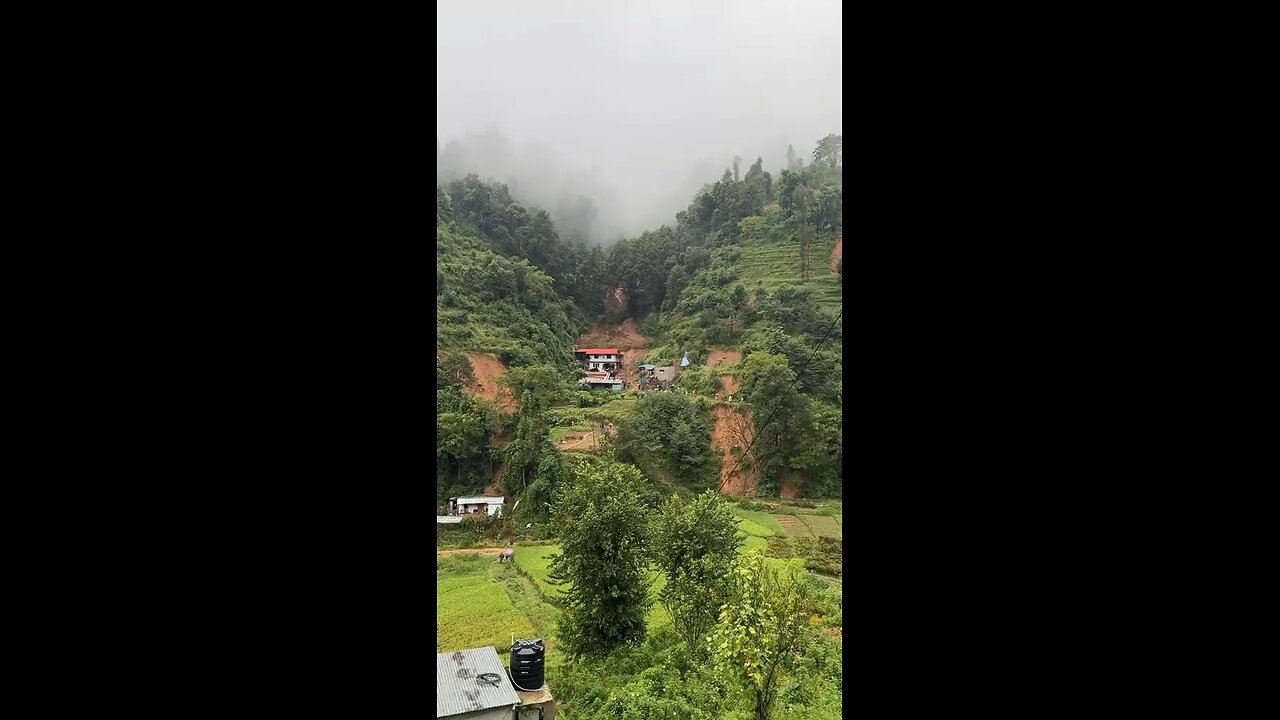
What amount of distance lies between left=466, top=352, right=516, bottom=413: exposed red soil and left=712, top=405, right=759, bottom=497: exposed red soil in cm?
512

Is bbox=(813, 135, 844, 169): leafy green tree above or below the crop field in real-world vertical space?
above

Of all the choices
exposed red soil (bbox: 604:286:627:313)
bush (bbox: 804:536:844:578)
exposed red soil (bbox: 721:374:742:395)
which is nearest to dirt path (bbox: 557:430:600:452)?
exposed red soil (bbox: 721:374:742:395)

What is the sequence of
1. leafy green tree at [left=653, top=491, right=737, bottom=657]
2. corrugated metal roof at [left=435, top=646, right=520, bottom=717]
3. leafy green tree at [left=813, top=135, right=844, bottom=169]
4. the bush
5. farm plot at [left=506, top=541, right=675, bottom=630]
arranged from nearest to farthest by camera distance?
corrugated metal roof at [left=435, top=646, right=520, bottom=717], leafy green tree at [left=653, top=491, right=737, bottom=657], farm plot at [left=506, top=541, right=675, bottom=630], the bush, leafy green tree at [left=813, top=135, right=844, bottom=169]

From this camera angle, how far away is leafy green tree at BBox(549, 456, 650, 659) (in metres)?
9.87

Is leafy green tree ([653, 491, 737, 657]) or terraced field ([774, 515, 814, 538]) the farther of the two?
terraced field ([774, 515, 814, 538])

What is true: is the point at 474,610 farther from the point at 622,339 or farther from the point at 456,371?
the point at 622,339

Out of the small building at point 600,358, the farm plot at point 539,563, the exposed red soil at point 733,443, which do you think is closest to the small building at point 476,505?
the farm plot at point 539,563

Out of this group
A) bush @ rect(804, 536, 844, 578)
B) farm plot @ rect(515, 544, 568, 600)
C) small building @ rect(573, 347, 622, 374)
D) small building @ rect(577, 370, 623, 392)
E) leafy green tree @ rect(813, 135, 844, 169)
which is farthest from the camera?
leafy green tree @ rect(813, 135, 844, 169)

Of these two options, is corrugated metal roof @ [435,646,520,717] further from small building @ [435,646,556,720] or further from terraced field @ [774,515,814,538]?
terraced field @ [774,515,814,538]

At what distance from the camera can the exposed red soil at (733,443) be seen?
15.6 m
